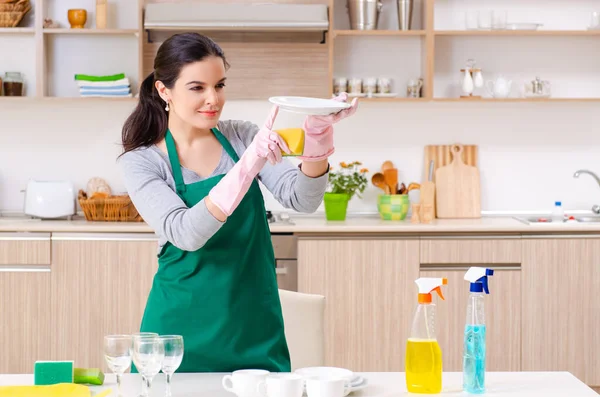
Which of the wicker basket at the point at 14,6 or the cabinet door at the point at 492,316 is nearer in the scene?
the cabinet door at the point at 492,316

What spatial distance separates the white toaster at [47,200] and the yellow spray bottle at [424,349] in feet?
9.43

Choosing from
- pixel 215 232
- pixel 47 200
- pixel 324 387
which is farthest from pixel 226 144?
pixel 47 200

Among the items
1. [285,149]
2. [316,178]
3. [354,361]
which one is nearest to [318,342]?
[316,178]

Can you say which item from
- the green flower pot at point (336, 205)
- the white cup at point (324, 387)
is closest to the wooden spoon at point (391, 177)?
the green flower pot at point (336, 205)

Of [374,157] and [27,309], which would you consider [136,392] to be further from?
[374,157]

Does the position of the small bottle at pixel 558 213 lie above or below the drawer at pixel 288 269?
above

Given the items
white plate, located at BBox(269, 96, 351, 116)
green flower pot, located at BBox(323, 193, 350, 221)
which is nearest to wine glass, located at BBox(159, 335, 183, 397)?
white plate, located at BBox(269, 96, 351, 116)

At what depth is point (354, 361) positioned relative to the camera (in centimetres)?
404

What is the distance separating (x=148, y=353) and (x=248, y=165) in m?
0.49

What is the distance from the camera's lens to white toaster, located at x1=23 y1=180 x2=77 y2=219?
14.1 feet

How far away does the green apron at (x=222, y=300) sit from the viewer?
2.12m

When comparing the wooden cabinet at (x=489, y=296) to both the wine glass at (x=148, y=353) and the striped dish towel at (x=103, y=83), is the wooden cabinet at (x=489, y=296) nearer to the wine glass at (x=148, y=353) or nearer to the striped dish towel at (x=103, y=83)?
the striped dish towel at (x=103, y=83)

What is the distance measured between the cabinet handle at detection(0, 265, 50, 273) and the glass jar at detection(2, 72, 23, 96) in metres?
0.90

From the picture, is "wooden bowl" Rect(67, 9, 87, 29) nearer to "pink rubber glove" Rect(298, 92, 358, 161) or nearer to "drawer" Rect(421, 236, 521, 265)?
"drawer" Rect(421, 236, 521, 265)
